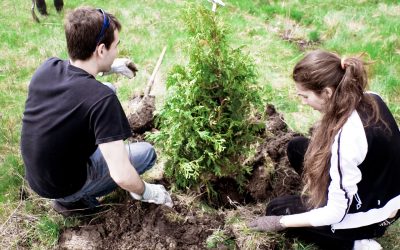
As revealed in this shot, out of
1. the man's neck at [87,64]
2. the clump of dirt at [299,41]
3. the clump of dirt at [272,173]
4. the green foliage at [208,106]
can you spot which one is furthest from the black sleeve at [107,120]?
the clump of dirt at [299,41]

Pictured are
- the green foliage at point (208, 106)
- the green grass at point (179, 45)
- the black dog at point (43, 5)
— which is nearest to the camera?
the green foliage at point (208, 106)

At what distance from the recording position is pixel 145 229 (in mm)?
3176

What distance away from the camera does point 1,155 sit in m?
4.10

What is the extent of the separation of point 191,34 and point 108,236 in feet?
5.54

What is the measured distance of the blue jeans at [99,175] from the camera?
10.5 feet

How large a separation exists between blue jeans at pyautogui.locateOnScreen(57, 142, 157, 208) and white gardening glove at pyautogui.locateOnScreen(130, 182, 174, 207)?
0.25 meters

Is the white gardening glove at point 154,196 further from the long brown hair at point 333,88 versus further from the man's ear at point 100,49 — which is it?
the long brown hair at point 333,88

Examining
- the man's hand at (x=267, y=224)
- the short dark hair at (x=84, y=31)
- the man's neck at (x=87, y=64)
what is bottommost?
the man's hand at (x=267, y=224)

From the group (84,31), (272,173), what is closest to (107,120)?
(84,31)

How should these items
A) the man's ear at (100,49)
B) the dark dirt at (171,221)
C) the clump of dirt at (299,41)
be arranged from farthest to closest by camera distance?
the clump of dirt at (299,41) < the dark dirt at (171,221) < the man's ear at (100,49)

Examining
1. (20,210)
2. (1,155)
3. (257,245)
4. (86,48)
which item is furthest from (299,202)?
(1,155)

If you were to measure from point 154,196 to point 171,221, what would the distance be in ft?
0.84

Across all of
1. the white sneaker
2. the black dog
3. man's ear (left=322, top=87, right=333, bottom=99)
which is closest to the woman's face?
→ man's ear (left=322, top=87, right=333, bottom=99)

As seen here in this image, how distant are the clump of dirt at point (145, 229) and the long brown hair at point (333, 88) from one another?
1.11 meters
